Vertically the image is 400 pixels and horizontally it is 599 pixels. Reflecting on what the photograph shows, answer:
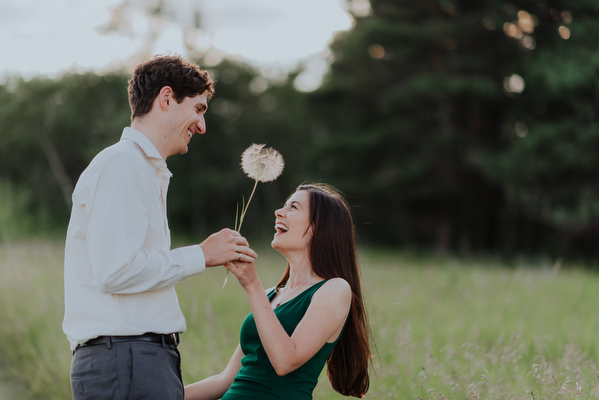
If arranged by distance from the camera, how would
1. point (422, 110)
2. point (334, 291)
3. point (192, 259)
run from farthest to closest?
point (422, 110) → point (334, 291) → point (192, 259)

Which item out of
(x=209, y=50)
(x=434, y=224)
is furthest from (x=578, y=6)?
(x=209, y=50)

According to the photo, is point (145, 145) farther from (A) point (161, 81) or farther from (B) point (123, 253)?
(B) point (123, 253)

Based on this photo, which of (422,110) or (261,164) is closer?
(261,164)

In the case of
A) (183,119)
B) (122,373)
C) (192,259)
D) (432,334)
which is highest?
(183,119)

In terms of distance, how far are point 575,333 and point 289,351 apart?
13.9ft

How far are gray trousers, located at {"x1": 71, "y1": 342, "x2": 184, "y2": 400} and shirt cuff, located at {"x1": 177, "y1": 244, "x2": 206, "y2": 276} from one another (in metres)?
0.37

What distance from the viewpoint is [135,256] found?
2158 millimetres

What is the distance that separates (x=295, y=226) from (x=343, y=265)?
0.33 m

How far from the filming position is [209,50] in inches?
1066

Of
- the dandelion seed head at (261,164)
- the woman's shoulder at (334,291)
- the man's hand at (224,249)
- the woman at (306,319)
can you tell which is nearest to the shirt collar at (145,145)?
the man's hand at (224,249)

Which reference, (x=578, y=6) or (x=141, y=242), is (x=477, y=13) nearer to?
(x=578, y=6)

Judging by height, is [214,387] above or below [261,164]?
below

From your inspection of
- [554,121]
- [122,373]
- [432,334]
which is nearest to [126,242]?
[122,373]

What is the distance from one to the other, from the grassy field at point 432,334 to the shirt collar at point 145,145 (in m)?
1.55
